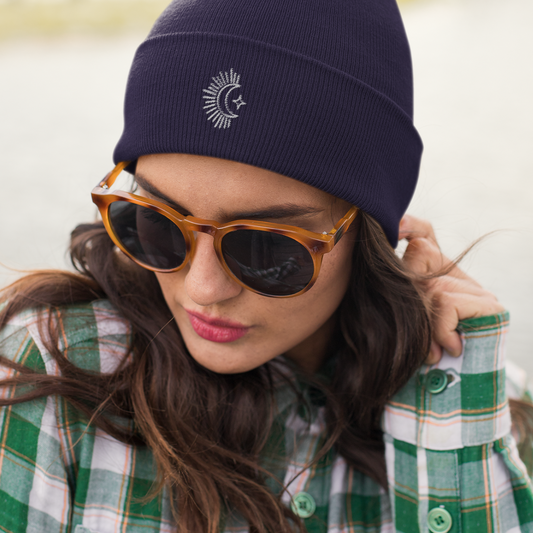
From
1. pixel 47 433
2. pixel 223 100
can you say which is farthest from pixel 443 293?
pixel 47 433

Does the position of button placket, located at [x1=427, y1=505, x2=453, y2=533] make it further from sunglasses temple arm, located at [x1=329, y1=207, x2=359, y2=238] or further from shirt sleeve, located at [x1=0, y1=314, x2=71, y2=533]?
shirt sleeve, located at [x1=0, y1=314, x2=71, y2=533]

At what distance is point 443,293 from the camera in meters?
1.55

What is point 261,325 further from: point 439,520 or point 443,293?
point 439,520

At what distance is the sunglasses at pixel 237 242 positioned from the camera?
1137 mm

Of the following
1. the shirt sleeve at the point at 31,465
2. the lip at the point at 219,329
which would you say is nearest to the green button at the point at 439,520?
the lip at the point at 219,329

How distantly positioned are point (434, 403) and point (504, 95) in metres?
4.13

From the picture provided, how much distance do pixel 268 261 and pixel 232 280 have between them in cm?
12

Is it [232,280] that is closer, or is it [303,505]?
[232,280]

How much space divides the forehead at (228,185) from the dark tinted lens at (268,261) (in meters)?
0.08

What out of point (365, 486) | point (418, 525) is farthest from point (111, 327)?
point (418, 525)

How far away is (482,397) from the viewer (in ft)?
4.89

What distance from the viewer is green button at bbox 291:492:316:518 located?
147 centimetres

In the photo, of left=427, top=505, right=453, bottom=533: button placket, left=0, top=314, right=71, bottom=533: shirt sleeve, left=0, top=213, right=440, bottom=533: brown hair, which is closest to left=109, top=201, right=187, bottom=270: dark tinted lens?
left=0, top=213, right=440, bottom=533: brown hair

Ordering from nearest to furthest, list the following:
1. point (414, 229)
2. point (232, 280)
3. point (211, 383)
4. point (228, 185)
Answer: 1. point (228, 185)
2. point (232, 280)
3. point (211, 383)
4. point (414, 229)
